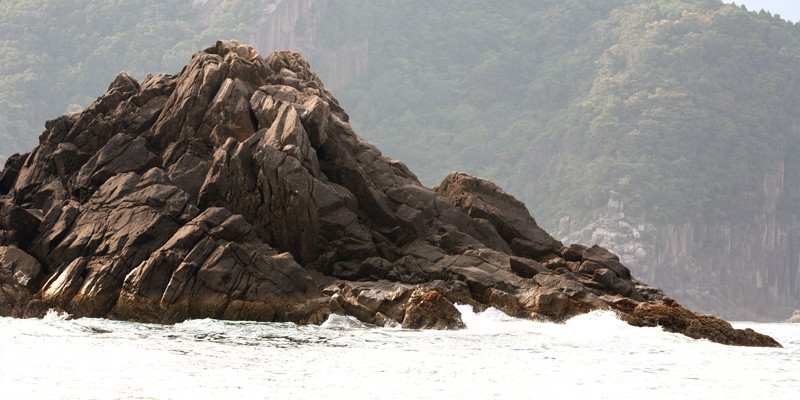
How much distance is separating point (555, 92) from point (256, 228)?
492 feet

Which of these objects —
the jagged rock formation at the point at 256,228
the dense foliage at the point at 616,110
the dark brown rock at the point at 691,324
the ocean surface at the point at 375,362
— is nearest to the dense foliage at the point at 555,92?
the dense foliage at the point at 616,110

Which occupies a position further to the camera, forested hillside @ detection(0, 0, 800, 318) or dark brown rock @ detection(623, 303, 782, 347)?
forested hillside @ detection(0, 0, 800, 318)

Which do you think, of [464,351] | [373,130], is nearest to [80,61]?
[373,130]

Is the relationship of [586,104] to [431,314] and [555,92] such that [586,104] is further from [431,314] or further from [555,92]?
[431,314]

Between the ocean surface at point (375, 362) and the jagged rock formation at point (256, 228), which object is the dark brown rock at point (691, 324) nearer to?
the jagged rock formation at point (256, 228)

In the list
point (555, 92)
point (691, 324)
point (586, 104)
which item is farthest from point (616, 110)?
point (691, 324)

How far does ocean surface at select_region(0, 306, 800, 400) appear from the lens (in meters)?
22.2

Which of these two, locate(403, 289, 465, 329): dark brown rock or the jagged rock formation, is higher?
the jagged rock formation

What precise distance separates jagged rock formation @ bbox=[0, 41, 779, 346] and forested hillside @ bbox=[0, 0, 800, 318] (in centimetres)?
9375

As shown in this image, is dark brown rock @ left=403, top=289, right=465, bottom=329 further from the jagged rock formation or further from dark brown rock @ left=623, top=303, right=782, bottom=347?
dark brown rock @ left=623, top=303, right=782, bottom=347

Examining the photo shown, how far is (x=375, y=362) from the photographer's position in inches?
1043

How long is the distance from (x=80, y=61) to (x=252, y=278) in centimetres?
14516

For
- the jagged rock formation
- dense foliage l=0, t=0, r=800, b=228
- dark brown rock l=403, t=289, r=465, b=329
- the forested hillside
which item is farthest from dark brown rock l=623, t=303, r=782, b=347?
dense foliage l=0, t=0, r=800, b=228

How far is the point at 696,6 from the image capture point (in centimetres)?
17650
